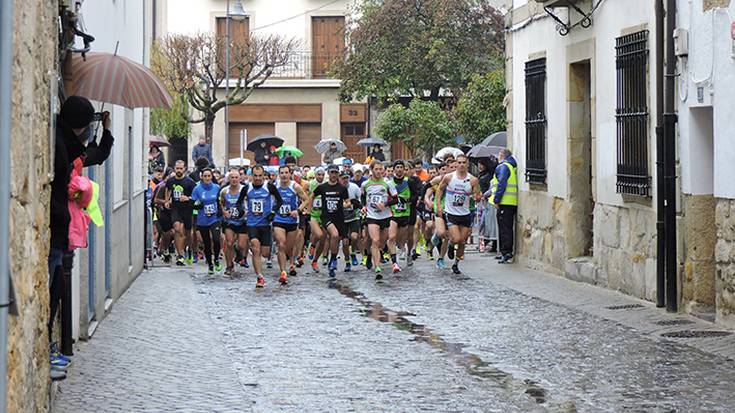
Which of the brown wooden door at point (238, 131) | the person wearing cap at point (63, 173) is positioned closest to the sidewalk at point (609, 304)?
the person wearing cap at point (63, 173)

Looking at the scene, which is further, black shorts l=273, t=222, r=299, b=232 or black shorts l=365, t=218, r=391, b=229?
black shorts l=365, t=218, r=391, b=229

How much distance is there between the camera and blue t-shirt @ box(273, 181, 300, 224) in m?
21.2

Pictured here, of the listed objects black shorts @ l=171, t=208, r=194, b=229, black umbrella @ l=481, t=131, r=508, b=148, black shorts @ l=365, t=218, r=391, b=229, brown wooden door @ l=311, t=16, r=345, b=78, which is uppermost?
brown wooden door @ l=311, t=16, r=345, b=78

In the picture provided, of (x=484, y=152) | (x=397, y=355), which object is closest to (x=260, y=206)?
(x=484, y=152)

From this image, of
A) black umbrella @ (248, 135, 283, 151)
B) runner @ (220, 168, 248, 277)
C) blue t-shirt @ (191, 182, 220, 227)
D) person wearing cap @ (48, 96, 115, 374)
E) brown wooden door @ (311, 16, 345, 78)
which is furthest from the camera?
brown wooden door @ (311, 16, 345, 78)

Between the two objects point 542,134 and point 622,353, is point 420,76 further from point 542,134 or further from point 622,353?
point 622,353

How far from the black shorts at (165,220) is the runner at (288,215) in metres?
4.20

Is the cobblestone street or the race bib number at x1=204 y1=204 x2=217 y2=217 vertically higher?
the race bib number at x1=204 y1=204 x2=217 y2=217

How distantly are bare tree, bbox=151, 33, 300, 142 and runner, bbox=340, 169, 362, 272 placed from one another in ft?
83.8

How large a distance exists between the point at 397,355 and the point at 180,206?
14.0 meters

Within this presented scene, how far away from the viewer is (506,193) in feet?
74.3

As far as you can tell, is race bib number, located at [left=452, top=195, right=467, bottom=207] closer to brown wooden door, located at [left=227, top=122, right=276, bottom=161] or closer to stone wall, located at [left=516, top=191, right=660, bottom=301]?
stone wall, located at [left=516, top=191, right=660, bottom=301]

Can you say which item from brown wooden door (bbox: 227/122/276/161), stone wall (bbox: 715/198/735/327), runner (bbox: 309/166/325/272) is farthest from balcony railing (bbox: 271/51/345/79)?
stone wall (bbox: 715/198/735/327)

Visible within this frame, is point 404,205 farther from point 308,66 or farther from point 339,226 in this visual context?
point 308,66
